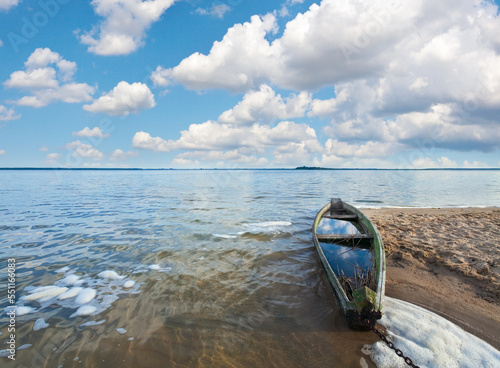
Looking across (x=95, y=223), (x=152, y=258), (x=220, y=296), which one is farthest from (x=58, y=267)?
(x=95, y=223)

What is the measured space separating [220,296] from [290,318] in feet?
5.64

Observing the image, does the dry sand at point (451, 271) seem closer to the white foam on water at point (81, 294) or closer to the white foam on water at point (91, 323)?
the white foam on water at point (91, 323)

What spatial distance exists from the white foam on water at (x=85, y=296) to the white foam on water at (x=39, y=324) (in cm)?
77

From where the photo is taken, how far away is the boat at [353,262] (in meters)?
4.44

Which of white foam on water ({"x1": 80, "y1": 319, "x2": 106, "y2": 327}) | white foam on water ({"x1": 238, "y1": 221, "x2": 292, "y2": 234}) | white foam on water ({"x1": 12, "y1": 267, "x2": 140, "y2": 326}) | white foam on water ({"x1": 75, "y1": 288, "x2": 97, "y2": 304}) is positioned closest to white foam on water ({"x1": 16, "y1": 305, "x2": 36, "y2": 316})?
white foam on water ({"x1": 12, "y1": 267, "x2": 140, "y2": 326})

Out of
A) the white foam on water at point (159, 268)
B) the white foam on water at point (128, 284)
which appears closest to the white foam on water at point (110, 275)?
the white foam on water at point (128, 284)

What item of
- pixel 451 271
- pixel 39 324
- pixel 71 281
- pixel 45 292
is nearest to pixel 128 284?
pixel 71 281

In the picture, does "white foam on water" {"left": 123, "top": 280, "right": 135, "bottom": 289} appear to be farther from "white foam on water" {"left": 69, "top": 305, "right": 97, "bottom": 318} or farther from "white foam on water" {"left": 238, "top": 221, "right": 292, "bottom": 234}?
"white foam on water" {"left": 238, "top": 221, "right": 292, "bottom": 234}

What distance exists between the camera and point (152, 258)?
8562mm

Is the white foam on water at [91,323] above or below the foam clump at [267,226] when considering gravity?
below

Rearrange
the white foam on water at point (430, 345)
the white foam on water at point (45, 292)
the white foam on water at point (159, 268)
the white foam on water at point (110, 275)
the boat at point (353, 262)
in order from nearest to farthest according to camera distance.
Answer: the white foam on water at point (430, 345)
the boat at point (353, 262)
the white foam on water at point (45, 292)
the white foam on water at point (110, 275)
the white foam on water at point (159, 268)

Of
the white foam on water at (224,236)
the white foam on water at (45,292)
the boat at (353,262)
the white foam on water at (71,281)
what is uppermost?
the boat at (353,262)

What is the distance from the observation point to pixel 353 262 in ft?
24.8

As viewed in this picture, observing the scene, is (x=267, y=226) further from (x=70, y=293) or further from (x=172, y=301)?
(x=70, y=293)
